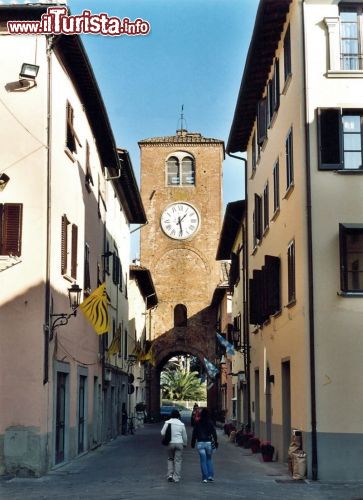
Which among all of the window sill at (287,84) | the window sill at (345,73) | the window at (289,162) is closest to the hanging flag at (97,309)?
the window at (289,162)

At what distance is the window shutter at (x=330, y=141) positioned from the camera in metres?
18.5

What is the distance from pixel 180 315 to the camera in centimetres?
5994

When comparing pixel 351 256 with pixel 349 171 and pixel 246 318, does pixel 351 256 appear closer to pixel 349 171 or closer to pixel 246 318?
pixel 349 171

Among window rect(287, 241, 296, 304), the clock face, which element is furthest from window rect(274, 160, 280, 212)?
the clock face

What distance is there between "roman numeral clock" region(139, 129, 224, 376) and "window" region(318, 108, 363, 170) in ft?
134

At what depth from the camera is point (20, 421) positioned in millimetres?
18281

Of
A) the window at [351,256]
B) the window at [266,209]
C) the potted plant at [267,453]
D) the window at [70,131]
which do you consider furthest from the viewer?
the window at [266,209]

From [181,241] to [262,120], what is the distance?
34945 mm

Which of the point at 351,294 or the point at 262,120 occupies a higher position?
the point at 262,120

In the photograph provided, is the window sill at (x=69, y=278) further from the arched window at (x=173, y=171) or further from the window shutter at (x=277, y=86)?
the arched window at (x=173, y=171)

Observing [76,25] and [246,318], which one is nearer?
[76,25]

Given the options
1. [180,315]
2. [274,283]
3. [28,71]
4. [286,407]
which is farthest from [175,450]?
[180,315]

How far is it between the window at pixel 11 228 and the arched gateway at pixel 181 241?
40.6m

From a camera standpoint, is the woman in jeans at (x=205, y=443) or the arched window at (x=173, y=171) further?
the arched window at (x=173, y=171)
